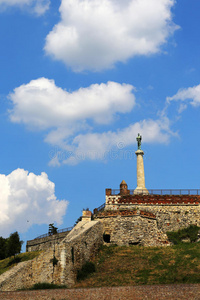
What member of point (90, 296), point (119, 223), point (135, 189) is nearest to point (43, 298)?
point (90, 296)

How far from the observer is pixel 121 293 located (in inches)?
914

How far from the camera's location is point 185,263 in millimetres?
30328

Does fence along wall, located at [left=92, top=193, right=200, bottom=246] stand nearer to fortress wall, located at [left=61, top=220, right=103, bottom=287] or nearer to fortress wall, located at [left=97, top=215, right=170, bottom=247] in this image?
fortress wall, located at [left=97, top=215, right=170, bottom=247]

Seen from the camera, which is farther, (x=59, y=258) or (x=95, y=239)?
(x=95, y=239)

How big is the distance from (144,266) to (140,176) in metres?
23.1

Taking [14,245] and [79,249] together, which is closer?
[79,249]

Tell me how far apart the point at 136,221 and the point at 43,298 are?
18.2 metres

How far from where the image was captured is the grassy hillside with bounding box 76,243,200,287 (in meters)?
27.6

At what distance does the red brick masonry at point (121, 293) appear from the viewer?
22.2m

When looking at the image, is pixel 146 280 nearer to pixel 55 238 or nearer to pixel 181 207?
pixel 181 207

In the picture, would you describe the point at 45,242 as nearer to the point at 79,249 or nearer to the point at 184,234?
the point at 184,234

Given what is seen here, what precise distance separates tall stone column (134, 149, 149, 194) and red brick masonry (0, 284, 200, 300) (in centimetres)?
2862

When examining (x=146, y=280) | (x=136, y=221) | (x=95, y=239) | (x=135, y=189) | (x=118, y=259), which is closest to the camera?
(x=146, y=280)

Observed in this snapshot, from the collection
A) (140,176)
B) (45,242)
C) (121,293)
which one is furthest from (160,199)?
(121,293)
